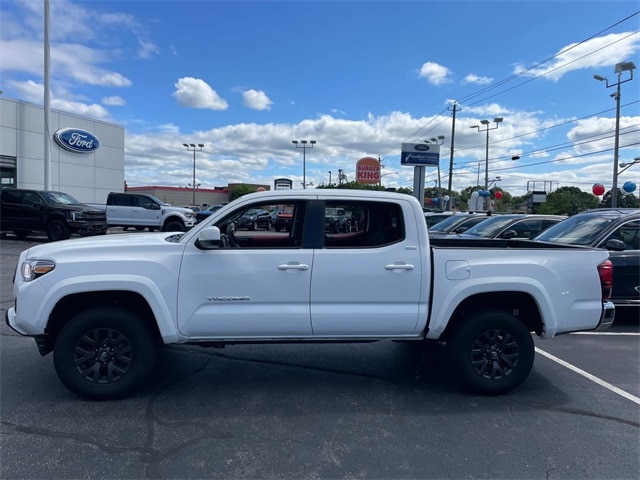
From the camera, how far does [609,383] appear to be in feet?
16.2

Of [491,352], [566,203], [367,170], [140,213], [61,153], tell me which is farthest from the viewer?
[566,203]

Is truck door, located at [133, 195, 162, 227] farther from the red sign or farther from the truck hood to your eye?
the red sign

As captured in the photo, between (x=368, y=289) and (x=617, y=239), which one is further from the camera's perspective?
(x=617, y=239)

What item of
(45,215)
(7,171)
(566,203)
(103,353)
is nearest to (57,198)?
(45,215)

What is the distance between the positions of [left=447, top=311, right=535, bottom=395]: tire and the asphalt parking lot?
170mm

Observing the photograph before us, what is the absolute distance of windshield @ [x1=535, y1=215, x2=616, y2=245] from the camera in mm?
7453

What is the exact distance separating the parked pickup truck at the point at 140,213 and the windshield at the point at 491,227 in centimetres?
1425

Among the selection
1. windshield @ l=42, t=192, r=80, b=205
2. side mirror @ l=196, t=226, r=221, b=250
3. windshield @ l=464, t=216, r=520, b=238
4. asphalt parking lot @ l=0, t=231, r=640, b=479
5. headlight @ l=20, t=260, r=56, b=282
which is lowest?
asphalt parking lot @ l=0, t=231, r=640, b=479

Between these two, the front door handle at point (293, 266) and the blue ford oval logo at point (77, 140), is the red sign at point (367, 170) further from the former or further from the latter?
the front door handle at point (293, 266)

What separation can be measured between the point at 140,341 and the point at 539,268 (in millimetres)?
3735

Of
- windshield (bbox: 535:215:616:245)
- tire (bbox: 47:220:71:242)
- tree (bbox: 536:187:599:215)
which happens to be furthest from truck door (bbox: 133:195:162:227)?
tree (bbox: 536:187:599:215)

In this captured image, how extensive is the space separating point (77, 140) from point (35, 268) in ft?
91.1

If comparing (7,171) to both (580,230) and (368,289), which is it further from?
(580,230)

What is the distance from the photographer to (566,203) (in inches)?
2408
